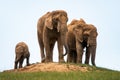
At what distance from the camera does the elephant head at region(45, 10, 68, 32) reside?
2572 centimetres

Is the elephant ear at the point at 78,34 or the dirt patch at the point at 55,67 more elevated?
the elephant ear at the point at 78,34

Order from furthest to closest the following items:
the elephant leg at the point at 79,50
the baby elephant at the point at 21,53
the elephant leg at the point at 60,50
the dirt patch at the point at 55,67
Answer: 1. the baby elephant at the point at 21,53
2. the elephant leg at the point at 79,50
3. the elephant leg at the point at 60,50
4. the dirt patch at the point at 55,67

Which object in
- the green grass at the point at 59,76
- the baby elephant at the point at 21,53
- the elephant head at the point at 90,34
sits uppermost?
the elephant head at the point at 90,34

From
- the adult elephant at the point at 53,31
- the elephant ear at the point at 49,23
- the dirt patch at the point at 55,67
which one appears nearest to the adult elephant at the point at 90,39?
the adult elephant at the point at 53,31

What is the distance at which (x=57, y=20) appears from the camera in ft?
85.4

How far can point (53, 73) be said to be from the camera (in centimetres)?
2006

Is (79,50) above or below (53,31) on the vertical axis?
below

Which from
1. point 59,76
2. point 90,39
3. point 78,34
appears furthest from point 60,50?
point 59,76

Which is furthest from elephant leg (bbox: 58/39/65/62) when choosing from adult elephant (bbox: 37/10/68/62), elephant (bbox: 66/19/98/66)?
elephant (bbox: 66/19/98/66)

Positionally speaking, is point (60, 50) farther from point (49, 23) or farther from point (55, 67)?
point (55, 67)

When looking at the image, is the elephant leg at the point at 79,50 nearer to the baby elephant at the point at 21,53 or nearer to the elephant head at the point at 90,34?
the elephant head at the point at 90,34

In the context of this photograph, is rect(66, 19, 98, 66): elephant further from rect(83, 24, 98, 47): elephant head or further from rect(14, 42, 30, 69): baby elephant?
rect(14, 42, 30, 69): baby elephant

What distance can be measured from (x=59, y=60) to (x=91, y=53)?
4359 millimetres

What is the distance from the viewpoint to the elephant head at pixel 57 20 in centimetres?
2572
